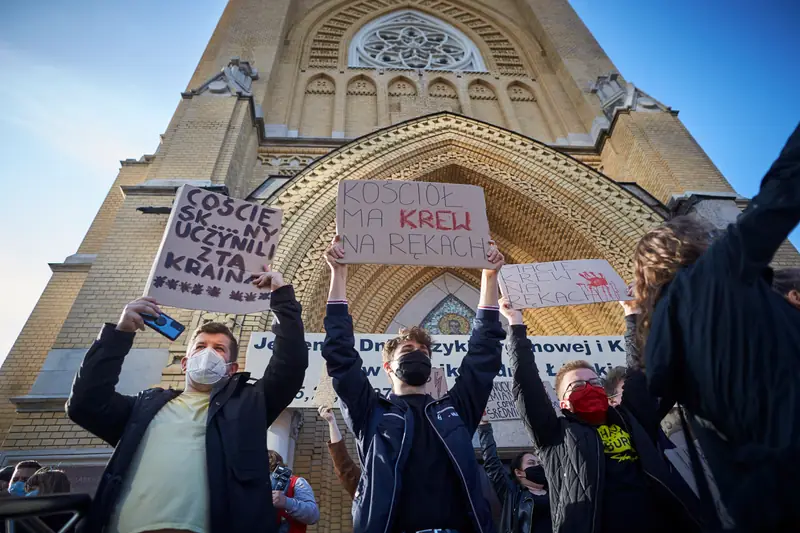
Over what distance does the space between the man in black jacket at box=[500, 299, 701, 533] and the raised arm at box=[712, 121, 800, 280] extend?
1.10 meters

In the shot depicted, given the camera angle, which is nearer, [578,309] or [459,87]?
[578,309]

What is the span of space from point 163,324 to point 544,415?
201cm

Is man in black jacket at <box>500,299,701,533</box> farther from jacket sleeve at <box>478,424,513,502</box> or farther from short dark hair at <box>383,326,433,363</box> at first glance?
jacket sleeve at <box>478,424,513,502</box>

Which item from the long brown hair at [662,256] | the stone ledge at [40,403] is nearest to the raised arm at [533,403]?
the long brown hair at [662,256]

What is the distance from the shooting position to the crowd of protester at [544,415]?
110cm

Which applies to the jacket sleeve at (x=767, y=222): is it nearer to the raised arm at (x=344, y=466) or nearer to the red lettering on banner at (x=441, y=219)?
the red lettering on banner at (x=441, y=219)

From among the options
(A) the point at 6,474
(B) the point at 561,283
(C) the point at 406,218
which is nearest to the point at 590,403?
(C) the point at 406,218

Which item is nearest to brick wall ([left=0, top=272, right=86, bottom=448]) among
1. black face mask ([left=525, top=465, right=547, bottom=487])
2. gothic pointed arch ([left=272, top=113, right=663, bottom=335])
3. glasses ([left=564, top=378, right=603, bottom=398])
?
gothic pointed arch ([left=272, top=113, right=663, bottom=335])

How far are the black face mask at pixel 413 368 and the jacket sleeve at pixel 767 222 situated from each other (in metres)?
1.35

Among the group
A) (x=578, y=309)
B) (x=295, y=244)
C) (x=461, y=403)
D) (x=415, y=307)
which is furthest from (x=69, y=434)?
(x=578, y=309)

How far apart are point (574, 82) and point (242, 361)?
10.7 metres

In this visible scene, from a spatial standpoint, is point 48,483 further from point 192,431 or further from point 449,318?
point 449,318

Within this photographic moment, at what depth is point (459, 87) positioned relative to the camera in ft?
40.0

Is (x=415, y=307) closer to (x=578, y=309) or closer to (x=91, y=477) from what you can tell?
(x=578, y=309)
